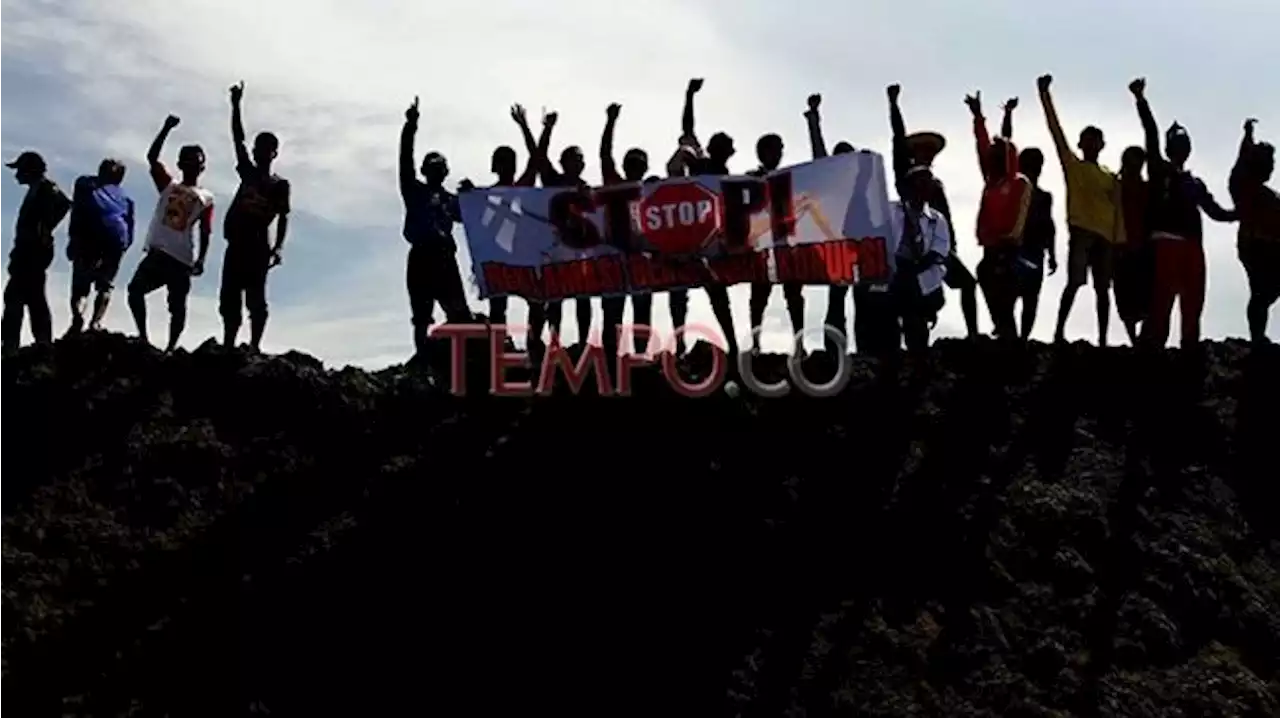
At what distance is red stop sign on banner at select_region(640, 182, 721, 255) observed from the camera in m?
11.2

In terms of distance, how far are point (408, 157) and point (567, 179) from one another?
125 centimetres

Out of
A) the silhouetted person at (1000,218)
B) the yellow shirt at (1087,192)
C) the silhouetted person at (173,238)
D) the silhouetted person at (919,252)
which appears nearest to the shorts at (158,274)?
the silhouetted person at (173,238)

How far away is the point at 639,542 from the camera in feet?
30.3

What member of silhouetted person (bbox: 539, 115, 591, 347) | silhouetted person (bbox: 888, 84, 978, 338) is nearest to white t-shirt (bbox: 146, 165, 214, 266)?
silhouetted person (bbox: 539, 115, 591, 347)

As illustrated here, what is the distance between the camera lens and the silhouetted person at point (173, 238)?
10.8 m

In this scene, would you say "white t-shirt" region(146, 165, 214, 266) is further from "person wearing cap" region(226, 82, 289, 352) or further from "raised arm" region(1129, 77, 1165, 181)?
"raised arm" region(1129, 77, 1165, 181)

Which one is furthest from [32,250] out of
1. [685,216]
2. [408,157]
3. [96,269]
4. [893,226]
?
[893,226]

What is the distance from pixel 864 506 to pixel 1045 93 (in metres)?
3.62

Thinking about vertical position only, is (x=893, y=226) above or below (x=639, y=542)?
above

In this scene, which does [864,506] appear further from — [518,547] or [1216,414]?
[1216,414]

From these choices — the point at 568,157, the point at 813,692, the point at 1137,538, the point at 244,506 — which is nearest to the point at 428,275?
the point at 568,157

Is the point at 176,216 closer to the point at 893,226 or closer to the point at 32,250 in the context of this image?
the point at 32,250

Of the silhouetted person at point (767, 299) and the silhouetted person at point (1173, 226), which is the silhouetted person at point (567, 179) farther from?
the silhouetted person at point (1173, 226)

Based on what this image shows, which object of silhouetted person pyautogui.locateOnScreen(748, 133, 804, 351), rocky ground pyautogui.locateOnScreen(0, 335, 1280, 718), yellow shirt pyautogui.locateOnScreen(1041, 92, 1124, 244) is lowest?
rocky ground pyautogui.locateOnScreen(0, 335, 1280, 718)
